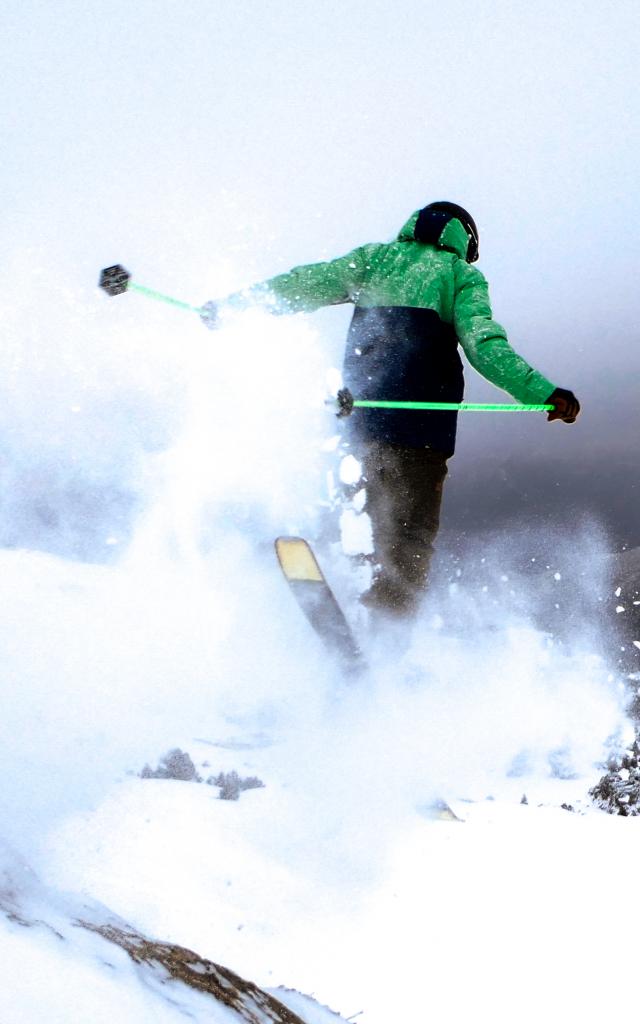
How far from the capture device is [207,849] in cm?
235

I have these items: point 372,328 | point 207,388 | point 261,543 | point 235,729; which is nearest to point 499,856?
point 235,729

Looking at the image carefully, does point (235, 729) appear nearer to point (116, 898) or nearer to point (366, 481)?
point (366, 481)

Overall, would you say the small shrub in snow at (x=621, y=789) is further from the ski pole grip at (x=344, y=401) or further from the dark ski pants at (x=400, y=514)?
the ski pole grip at (x=344, y=401)

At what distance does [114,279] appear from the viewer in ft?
11.7

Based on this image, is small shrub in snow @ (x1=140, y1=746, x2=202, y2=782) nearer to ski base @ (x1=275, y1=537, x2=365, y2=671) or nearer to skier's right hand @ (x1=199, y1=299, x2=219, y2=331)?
ski base @ (x1=275, y1=537, x2=365, y2=671)

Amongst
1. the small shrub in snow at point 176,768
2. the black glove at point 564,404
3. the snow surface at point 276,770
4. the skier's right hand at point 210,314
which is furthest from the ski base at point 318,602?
the black glove at point 564,404

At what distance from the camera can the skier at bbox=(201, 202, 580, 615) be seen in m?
3.87

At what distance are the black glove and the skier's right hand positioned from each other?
1969 mm

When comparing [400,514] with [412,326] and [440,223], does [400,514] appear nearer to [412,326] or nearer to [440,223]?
[412,326]

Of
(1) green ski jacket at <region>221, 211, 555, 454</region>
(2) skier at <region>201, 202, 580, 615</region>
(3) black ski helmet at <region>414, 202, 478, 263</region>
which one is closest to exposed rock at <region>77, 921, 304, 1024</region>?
(2) skier at <region>201, 202, 580, 615</region>

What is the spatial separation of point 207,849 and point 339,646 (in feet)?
5.88

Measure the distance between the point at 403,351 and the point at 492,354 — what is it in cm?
54

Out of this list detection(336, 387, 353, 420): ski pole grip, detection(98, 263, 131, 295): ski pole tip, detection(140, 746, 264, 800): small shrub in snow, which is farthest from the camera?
detection(336, 387, 353, 420): ski pole grip

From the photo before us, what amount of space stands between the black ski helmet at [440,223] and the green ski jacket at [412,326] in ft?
0.13
